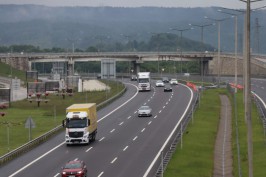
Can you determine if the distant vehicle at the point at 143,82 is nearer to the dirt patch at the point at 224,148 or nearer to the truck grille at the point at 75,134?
the dirt patch at the point at 224,148

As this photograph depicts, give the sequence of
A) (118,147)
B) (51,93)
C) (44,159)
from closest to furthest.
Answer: (44,159)
(118,147)
(51,93)

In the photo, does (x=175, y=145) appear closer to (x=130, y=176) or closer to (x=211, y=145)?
(x=211, y=145)

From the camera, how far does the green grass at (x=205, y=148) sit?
56719 mm

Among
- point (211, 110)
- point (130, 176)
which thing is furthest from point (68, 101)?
point (130, 176)

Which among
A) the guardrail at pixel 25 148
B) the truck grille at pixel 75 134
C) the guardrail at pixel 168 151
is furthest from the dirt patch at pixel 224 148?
the guardrail at pixel 25 148

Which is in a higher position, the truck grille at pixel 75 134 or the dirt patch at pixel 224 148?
the truck grille at pixel 75 134

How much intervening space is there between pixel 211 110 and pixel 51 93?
52931mm

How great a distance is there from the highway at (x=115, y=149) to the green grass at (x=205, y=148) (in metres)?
2.21

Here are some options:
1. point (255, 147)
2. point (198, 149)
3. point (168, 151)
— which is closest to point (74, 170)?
point (168, 151)

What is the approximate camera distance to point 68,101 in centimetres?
13375

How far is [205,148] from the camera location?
2761 inches

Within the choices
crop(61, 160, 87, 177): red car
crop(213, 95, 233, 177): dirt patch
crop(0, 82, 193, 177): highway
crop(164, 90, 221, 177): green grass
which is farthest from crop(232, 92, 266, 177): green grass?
crop(61, 160, 87, 177): red car

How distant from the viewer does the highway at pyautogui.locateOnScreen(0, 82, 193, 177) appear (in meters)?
57.8

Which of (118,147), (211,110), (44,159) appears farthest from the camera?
(211,110)
